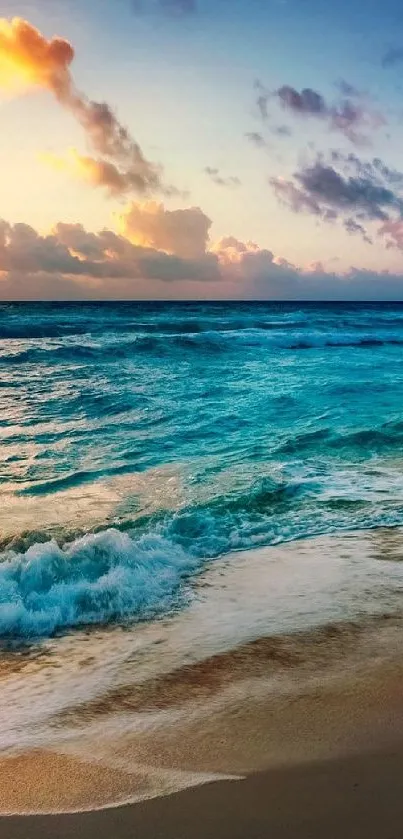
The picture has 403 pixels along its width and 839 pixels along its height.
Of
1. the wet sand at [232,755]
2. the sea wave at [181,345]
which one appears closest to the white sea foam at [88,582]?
the wet sand at [232,755]

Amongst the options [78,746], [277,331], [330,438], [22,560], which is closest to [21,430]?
[330,438]

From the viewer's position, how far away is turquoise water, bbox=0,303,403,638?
5914 mm

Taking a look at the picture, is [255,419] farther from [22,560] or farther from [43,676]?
[43,676]

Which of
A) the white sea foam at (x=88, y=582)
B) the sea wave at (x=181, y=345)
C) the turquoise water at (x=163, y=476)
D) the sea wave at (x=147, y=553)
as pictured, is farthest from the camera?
the sea wave at (x=181, y=345)

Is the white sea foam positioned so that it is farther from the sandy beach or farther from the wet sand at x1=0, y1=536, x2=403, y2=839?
the sandy beach

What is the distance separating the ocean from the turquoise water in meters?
0.03

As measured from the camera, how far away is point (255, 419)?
14.5 metres

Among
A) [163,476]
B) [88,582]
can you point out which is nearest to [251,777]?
[88,582]

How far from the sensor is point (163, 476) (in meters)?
9.84

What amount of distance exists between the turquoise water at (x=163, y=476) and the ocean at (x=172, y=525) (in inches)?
1.1

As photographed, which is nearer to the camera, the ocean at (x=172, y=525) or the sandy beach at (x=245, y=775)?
the sandy beach at (x=245, y=775)

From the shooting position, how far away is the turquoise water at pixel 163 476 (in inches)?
233

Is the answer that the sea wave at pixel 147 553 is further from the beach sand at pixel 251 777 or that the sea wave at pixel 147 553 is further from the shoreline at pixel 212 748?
the beach sand at pixel 251 777

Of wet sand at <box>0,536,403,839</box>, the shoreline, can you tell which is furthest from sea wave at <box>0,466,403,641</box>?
the shoreline
